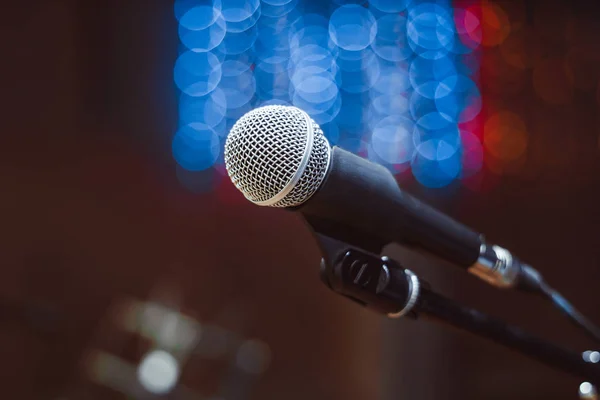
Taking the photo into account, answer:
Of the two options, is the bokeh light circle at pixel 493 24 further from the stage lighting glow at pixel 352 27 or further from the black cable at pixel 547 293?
the black cable at pixel 547 293

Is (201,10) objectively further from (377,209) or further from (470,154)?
(377,209)

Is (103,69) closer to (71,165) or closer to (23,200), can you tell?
(71,165)

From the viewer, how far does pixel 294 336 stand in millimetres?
2982

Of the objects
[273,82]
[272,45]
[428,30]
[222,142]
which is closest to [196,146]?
[222,142]

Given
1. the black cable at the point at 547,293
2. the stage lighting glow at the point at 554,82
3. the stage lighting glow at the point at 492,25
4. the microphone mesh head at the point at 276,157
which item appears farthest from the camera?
the stage lighting glow at the point at 492,25

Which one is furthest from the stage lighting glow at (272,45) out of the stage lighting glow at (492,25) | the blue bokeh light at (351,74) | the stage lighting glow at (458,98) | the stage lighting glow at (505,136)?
the stage lighting glow at (505,136)

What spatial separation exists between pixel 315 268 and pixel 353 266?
231 cm

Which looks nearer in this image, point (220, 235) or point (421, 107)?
point (421, 107)

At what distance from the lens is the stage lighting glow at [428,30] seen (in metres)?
2.72

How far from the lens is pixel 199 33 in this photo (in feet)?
8.89

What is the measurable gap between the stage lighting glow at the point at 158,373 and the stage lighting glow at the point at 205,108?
1.17 m

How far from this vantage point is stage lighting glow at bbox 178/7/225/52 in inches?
105

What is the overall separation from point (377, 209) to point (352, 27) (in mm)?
2202

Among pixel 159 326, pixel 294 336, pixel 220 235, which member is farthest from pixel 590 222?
pixel 159 326
